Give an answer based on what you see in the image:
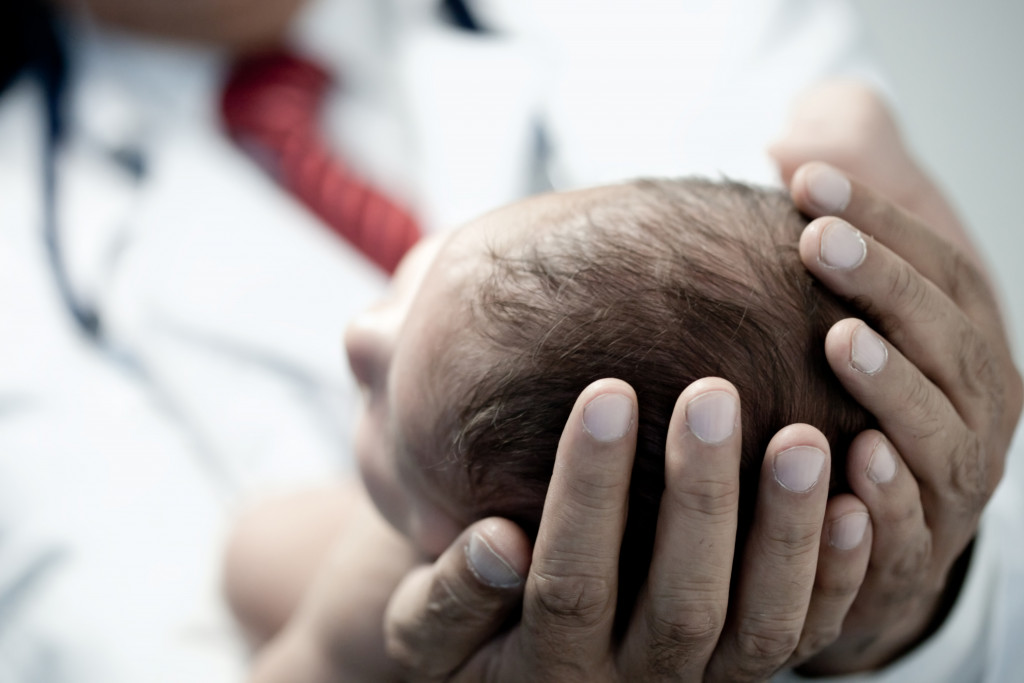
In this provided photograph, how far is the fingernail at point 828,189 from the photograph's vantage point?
0.46 meters

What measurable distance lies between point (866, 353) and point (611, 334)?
125 mm

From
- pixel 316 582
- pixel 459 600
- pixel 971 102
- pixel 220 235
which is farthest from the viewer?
pixel 971 102

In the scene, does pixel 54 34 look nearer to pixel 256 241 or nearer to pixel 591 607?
pixel 256 241

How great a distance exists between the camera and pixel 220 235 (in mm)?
925

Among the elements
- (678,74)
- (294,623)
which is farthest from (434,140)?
(294,623)

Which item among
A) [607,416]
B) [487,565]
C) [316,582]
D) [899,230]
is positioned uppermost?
[899,230]

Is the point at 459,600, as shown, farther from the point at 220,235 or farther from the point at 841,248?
the point at 220,235

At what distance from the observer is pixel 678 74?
3.12ft

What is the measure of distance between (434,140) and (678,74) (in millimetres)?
293

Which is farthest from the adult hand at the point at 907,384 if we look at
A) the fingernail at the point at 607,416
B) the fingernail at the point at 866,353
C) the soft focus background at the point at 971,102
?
the soft focus background at the point at 971,102

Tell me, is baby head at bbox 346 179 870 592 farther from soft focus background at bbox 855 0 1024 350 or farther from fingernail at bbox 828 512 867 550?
soft focus background at bbox 855 0 1024 350

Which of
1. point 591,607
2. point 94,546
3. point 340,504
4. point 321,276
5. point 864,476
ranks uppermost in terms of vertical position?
point 864,476

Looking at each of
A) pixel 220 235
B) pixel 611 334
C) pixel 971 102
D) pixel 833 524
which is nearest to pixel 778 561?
pixel 833 524

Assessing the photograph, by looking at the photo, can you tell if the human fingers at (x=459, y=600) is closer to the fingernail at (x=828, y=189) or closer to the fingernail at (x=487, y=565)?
the fingernail at (x=487, y=565)
